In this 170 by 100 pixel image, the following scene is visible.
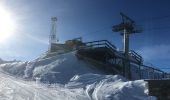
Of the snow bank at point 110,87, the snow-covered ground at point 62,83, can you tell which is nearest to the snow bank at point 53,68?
the snow-covered ground at point 62,83

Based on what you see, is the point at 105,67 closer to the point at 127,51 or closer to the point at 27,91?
the point at 127,51

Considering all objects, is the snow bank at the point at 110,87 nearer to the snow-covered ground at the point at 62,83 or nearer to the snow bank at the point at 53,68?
the snow-covered ground at the point at 62,83

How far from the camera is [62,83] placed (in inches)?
1451

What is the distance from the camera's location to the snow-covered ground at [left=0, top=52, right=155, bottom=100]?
30.0 metres

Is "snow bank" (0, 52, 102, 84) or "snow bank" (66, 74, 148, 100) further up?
"snow bank" (0, 52, 102, 84)

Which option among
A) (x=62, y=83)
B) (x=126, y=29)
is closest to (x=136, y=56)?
(x=126, y=29)

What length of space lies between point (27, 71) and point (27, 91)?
1172 centimetres

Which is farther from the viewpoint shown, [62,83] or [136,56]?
[136,56]

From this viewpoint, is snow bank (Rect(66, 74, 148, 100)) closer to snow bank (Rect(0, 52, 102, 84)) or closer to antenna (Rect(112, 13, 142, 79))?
snow bank (Rect(0, 52, 102, 84))

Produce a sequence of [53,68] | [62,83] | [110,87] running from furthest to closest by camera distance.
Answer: [53,68]
[62,83]
[110,87]

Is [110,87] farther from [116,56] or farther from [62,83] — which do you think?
[116,56]

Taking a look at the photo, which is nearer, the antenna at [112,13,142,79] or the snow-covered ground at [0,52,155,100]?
the snow-covered ground at [0,52,155,100]

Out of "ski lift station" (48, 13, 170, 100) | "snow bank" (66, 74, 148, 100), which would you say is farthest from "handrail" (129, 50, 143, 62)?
"snow bank" (66, 74, 148, 100)

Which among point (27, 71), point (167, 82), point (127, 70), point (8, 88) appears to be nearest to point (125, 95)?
point (167, 82)
